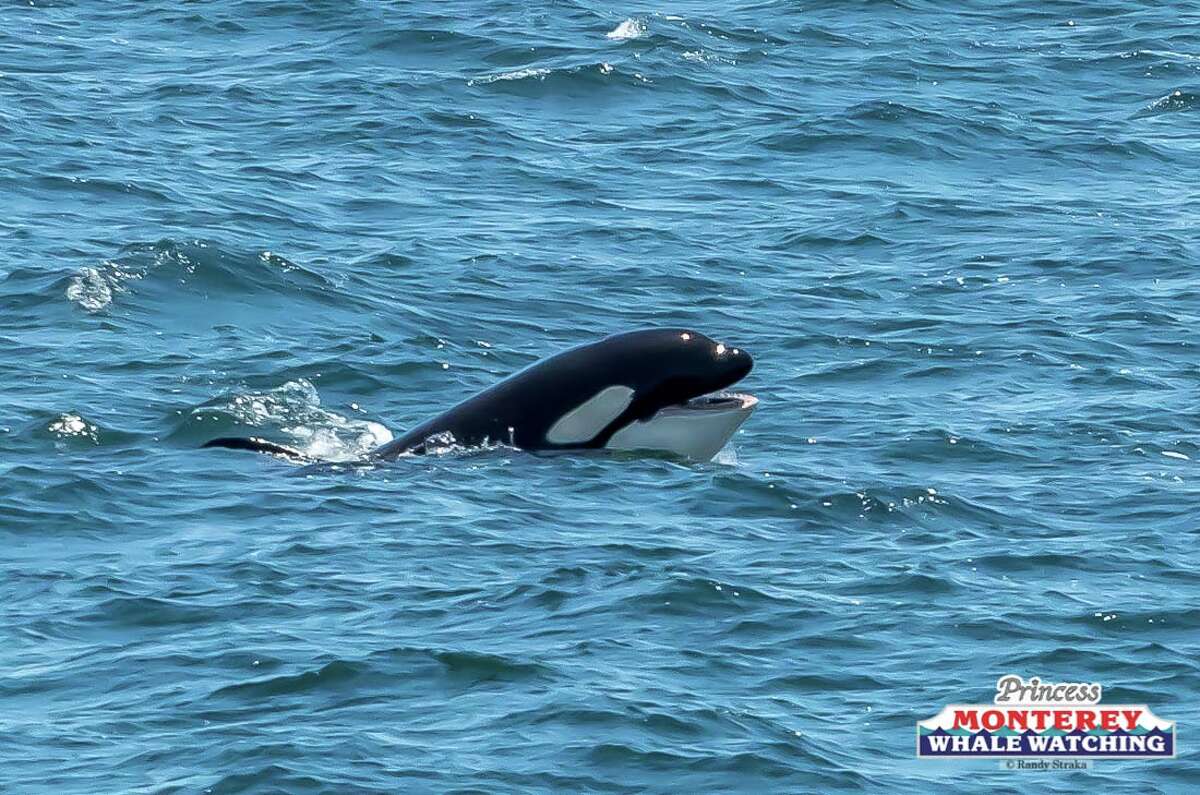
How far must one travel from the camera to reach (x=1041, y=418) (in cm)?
1998

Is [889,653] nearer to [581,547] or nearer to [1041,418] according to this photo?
[581,547]

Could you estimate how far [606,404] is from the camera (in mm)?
17859

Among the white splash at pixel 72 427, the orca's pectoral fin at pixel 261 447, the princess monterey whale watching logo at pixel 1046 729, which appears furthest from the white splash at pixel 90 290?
the princess monterey whale watching logo at pixel 1046 729

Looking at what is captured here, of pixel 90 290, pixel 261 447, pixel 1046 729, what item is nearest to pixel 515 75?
pixel 90 290

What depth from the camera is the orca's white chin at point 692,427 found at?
18062mm

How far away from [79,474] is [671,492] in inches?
159

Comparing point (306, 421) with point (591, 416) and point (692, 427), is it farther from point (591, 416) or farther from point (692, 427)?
point (692, 427)

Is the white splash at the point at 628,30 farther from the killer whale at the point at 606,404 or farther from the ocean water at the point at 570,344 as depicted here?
the killer whale at the point at 606,404

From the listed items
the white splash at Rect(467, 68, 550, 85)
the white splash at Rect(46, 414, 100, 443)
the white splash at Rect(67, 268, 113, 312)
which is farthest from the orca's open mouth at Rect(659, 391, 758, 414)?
the white splash at Rect(467, 68, 550, 85)

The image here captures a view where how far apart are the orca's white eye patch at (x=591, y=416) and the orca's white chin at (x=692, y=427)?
19 centimetres

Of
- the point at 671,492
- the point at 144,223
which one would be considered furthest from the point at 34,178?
the point at 671,492

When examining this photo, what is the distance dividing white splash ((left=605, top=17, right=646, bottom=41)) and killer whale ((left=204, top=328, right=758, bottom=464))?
1692 centimetres

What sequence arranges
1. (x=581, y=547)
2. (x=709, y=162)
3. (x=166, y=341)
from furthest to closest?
(x=709, y=162) → (x=166, y=341) → (x=581, y=547)

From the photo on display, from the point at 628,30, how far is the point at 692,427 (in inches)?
691
